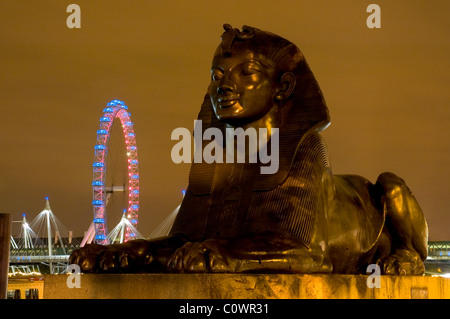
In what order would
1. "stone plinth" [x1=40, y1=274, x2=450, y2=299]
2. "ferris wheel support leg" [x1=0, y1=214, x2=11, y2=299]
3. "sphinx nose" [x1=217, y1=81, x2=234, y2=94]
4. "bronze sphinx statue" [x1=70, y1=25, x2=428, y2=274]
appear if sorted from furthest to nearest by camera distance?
1. "ferris wheel support leg" [x1=0, y1=214, x2=11, y2=299]
2. "sphinx nose" [x1=217, y1=81, x2=234, y2=94]
3. "bronze sphinx statue" [x1=70, y1=25, x2=428, y2=274]
4. "stone plinth" [x1=40, y1=274, x2=450, y2=299]

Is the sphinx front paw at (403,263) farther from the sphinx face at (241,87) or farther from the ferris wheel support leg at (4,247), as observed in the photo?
the ferris wheel support leg at (4,247)

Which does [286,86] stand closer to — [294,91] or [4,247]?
[294,91]

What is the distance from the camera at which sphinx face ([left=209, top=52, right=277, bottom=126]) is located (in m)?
6.35

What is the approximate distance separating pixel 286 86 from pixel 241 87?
1.67 feet

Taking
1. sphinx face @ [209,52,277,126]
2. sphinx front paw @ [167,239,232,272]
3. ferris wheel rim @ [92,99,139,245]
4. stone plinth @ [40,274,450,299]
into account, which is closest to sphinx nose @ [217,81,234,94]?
sphinx face @ [209,52,277,126]

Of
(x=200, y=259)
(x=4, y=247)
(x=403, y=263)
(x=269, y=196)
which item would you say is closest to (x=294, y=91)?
(x=269, y=196)

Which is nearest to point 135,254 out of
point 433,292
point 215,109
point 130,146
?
point 215,109

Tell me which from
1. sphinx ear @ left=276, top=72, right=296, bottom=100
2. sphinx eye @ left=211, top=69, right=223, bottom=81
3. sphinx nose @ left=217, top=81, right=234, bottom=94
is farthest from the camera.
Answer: sphinx ear @ left=276, top=72, right=296, bottom=100

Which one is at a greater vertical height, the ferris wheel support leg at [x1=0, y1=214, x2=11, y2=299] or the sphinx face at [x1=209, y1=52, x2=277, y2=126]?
the sphinx face at [x1=209, y1=52, x2=277, y2=126]

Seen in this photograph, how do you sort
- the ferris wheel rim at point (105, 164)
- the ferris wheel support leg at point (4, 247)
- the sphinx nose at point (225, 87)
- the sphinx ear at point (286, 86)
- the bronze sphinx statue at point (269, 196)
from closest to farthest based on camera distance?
the bronze sphinx statue at point (269, 196), the sphinx nose at point (225, 87), the sphinx ear at point (286, 86), the ferris wheel support leg at point (4, 247), the ferris wheel rim at point (105, 164)

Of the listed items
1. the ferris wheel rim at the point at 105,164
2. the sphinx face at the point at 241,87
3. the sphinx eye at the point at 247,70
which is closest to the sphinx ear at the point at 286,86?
the sphinx face at the point at 241,87

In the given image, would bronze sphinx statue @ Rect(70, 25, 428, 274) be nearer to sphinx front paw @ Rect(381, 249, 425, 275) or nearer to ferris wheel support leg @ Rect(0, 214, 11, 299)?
sphinx front paw @ Rect(381, 249, 425, 275)

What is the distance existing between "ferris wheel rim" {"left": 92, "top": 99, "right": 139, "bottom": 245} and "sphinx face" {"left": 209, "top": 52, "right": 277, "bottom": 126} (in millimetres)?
36999

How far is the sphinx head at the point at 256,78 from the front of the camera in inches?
251
